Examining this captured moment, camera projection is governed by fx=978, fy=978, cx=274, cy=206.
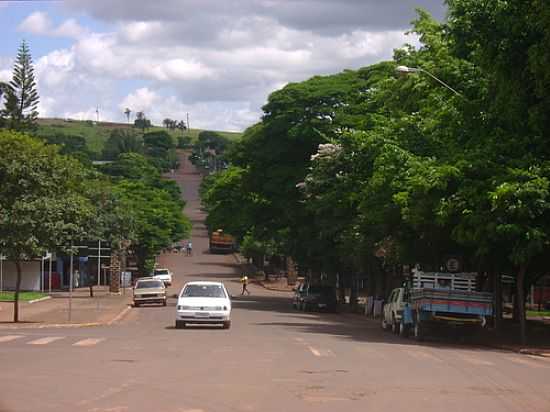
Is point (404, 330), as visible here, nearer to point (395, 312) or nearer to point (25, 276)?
point (395, 312)

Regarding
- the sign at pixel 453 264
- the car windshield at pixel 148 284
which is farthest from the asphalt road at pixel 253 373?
the car windshield at pixel 148 284

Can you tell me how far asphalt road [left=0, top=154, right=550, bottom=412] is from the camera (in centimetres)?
1379

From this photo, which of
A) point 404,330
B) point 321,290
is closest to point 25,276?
point 321,290

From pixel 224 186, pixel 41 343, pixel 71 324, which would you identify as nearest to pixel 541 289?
pixel 224 186

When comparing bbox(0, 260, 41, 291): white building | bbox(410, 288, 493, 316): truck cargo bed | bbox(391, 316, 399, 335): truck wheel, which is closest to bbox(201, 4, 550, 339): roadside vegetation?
bbox(410, 288, 493, 316): truck cargo bed

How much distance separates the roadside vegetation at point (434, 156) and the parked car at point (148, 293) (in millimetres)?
9270

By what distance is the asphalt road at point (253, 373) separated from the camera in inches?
543

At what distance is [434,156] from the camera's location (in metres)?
34.0

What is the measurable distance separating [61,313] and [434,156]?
60.4 ft

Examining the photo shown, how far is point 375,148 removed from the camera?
119ft

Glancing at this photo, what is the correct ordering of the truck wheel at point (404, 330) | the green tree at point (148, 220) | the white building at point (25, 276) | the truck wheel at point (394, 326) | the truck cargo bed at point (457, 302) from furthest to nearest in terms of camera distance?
1. the green tree at point (148, 220)
2. the white building at point (25, 276)
3. the truck wheel at point (394, 326)
4. the truck wheel at point (404, 330)
5. the truck cargo bed at point (457, 302)

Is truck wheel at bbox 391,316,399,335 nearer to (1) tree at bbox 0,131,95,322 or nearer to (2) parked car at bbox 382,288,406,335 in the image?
(2) parked car at bbox 382,288,406,335

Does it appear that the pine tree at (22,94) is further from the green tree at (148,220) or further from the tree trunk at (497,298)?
the tree trunk at (497,298)

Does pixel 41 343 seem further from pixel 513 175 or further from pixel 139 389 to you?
pixel 513 175
